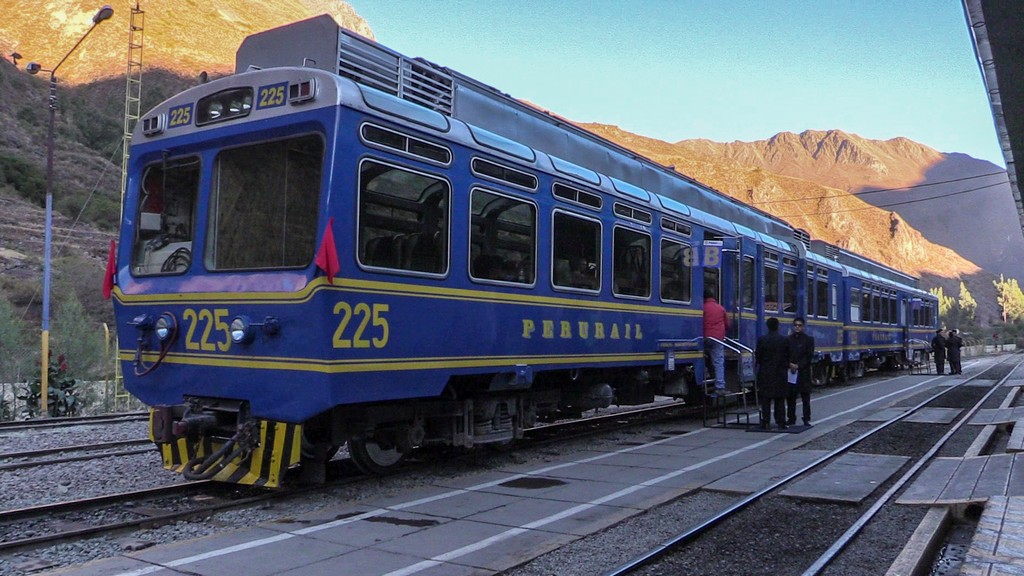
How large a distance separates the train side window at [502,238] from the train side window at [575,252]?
0.45 meters

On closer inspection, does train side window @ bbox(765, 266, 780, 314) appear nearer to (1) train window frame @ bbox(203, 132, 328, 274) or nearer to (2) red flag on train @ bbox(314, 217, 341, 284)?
(1) train window frame @ bbox(203, 132, 328, 274)

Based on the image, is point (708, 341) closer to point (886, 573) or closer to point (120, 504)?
point (886, 573)

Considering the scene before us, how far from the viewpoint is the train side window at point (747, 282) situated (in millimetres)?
13945

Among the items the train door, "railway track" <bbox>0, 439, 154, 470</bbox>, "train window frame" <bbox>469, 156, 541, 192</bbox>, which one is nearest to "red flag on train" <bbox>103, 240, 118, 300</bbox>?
"railway track" <bbox>0, 439, 154, 470</bbox>

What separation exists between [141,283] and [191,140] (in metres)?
1.38

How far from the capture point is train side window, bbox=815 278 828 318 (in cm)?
1928

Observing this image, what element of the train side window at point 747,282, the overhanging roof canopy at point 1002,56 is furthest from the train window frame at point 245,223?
the train side window at point 747,282

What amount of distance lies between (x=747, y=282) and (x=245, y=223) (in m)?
9.80

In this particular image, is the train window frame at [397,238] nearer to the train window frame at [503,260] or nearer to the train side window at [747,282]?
the train window frame at [503,260]

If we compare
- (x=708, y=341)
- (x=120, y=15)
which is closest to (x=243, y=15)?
(x=120, y=15)

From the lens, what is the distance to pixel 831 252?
74.1ft

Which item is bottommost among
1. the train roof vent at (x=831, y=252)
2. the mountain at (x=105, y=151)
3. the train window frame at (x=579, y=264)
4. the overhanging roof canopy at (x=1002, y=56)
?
the train window frame at (x=579, y=264)

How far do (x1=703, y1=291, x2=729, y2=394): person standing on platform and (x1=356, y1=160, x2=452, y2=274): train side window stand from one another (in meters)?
6.45

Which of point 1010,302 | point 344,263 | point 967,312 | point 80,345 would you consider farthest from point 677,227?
point 1010,302
